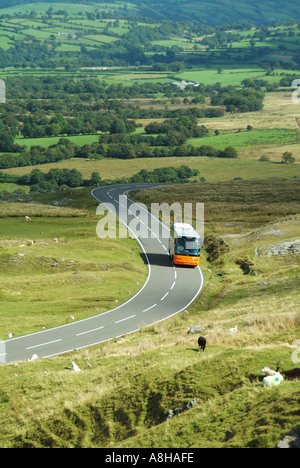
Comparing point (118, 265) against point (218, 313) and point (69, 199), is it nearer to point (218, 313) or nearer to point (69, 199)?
point (218, 313)

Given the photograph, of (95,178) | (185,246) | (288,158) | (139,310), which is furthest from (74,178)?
(139,310)

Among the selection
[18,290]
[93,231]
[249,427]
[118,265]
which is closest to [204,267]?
[118,265]

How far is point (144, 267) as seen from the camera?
198 feet

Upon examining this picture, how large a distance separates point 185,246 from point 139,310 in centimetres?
1393

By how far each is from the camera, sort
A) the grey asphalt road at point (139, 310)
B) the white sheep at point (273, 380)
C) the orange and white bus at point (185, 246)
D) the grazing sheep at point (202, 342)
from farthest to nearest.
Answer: the orange and white bus at point (185, 246) < the grey asphalt road at point (139, 310) < the grazing sheep at point (202, 342) < the white sheep at point (273, 380)

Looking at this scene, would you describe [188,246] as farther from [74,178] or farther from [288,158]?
[288,158]

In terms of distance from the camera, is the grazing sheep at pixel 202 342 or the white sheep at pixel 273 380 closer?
the white sheep at pixel 273 380

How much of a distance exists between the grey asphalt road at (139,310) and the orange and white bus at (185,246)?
0.94 metres

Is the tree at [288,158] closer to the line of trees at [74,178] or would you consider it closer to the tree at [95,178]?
the line of trees at [74,178]

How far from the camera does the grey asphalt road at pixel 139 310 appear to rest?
3678 centimetres

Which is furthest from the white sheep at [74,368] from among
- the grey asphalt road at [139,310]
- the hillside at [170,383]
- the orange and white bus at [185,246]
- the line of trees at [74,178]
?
the line of trees at [74,178]

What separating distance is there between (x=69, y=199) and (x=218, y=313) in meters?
68.3

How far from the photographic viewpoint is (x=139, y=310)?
4688 centimetres

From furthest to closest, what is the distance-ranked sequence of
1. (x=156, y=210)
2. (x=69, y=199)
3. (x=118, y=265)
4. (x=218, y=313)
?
(x=69, y=199) < (x=156, y=210) < (x=118, y=265) < (x=218, y=313)
